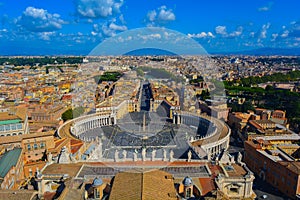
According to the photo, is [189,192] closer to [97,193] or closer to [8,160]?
[97,193]

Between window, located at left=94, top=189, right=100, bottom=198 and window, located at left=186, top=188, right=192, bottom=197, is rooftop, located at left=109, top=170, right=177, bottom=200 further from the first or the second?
window, located at left=94, top=189, right=100, bottom=198

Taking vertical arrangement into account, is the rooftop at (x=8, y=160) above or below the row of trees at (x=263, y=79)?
below

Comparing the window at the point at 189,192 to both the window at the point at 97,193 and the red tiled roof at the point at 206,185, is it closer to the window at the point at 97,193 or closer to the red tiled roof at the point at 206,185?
the red tiled roof at the point at 206,185

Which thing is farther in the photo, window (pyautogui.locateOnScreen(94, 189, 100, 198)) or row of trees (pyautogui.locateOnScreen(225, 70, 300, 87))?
row of trees (pyautogui.locateOnScreen(225, 70, 300, 87))

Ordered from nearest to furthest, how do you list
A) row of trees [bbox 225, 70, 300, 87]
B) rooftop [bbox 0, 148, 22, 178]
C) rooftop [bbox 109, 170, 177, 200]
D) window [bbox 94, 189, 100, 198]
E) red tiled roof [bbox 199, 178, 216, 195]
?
rooftop [bbox 109, 170, 177, 200]
window [bbox 94, 189, 100, 198]
red tiled roof [bbox 199, 178, 216, 195]
rooftop [bbox 0, 148, 22, 178]
row of trees [bbox 225, 70, 300, 87]

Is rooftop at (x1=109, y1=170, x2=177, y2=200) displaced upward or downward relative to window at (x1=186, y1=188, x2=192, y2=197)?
upward

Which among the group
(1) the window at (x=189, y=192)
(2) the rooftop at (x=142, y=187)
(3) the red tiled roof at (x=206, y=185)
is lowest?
(3) the red tiled roof at (x=206, y=185)

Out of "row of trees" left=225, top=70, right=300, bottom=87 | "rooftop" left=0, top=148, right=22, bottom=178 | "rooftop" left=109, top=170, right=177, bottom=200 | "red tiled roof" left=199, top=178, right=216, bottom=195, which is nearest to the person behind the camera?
"rooftop" left=109, top=170, right=177, bottom=200

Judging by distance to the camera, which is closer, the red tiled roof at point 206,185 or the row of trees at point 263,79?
the red tiled roof at point 206,185

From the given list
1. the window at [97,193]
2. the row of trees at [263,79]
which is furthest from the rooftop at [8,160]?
the row of trees at [263,79]

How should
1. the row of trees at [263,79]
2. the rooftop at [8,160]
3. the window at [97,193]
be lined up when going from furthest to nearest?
the row of trees at [263,79]
the rooftop at [8,160]
the window at [97,193]

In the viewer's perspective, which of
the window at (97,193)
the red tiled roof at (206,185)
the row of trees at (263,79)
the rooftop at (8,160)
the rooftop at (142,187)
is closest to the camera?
the rooftop at (142,187)

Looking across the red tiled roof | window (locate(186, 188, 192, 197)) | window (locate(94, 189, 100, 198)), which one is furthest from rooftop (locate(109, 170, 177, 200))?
the red tiled roof

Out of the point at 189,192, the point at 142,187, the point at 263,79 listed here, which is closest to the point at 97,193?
the point at 142,187
